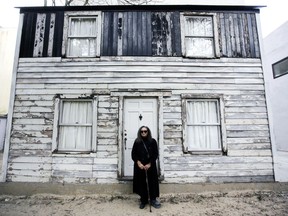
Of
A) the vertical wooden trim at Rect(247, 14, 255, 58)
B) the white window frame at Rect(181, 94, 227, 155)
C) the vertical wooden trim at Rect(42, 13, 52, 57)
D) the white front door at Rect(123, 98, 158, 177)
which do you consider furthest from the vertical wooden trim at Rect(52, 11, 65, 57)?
the vertical wooden trim at Rect(247, 14, 255, 58)

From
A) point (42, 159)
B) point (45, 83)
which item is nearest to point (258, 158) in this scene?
point (42, 159)

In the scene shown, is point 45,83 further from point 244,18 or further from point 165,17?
point 244,18

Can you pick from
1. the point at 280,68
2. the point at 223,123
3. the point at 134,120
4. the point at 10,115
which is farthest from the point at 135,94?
the point at 280,68

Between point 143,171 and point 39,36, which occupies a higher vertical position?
point 39,36

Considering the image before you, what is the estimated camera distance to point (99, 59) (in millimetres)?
6848

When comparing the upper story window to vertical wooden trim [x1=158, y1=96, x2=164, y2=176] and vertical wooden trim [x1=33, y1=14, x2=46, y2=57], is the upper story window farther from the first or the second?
vertical wooden trim [x1=33, y1=14, x2=46, y2=57]

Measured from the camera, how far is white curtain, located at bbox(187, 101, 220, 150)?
6.61m

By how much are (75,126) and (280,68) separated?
1401cm

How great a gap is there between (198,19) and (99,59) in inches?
145

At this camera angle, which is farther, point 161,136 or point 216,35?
point 216,35

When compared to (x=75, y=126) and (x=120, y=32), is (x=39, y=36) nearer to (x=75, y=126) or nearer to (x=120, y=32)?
(x=120, y=32)

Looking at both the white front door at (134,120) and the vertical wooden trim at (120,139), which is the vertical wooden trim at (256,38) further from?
the vertical wooden trim at (120,139)

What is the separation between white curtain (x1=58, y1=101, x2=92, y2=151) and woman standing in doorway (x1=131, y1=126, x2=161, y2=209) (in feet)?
6.13

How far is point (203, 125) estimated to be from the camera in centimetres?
669
